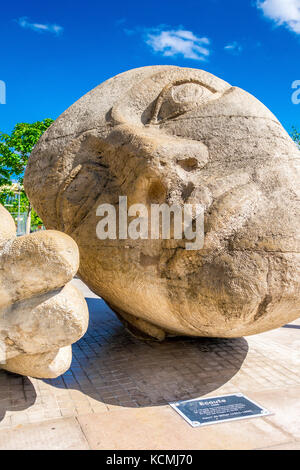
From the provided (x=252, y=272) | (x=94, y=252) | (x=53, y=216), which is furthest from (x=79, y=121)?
(x=252, y=272)

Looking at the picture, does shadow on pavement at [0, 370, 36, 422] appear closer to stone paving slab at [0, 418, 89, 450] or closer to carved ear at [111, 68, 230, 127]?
stone paving slab at [0, 418, 89, 450]

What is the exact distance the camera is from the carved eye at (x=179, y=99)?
4.20 metres

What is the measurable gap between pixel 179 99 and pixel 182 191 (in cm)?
108

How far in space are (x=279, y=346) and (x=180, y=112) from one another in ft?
11.3

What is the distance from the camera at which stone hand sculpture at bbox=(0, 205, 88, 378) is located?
123 inches

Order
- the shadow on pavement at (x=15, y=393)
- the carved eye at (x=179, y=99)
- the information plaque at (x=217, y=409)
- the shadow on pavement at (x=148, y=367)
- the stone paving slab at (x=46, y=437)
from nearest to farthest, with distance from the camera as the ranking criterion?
the stone paving slab at (x=46, y=437)
the information plaque at (x=217, y=409)
the shadow on pavement at (x=15, y=393)
the shadow on pavement at (x=148, y=367)
the carved eye at (x=179, y=99)

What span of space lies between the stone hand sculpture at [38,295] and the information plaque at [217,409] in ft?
3.78

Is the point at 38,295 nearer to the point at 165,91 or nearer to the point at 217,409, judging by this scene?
the point at 217,409

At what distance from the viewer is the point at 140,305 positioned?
13.6ft

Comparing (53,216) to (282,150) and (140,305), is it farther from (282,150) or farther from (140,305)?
(282,150)

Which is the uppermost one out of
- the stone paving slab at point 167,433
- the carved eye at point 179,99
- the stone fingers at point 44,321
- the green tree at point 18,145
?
the green tree at point 18,145

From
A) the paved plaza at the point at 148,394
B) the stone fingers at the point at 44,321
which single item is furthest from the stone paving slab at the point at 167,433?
the stone fingers at the point at 44,321

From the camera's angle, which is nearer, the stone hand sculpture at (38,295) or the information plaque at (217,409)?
the stone hand sculpture at (38,295)

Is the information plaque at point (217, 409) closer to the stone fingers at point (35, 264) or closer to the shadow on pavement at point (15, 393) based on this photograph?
the shadow on pavement at point (15, 393)
